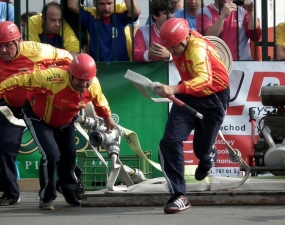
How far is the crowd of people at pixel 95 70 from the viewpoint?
28.7 feet

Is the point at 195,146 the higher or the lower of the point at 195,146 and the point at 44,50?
the lower

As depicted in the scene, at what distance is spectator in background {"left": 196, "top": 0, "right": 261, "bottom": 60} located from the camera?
11242 millimetres

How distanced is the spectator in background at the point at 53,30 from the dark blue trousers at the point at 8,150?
164 centimetres

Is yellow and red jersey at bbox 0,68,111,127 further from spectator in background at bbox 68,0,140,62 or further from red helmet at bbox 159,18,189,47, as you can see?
spectator in background at bbox 68,0,140,62

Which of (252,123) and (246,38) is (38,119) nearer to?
(252,123)

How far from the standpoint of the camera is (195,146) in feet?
30.2

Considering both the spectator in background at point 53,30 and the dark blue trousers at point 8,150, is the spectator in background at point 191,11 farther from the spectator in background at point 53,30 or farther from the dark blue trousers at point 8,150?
the dark blue trousers at point 8,150

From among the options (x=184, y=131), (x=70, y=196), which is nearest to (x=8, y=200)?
(x=70, y=196)

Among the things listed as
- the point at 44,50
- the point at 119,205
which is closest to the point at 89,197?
the point at 119,205

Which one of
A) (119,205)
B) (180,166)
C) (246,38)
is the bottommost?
(119,205)

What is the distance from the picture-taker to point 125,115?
11.3 meters

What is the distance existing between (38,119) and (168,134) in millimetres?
1416

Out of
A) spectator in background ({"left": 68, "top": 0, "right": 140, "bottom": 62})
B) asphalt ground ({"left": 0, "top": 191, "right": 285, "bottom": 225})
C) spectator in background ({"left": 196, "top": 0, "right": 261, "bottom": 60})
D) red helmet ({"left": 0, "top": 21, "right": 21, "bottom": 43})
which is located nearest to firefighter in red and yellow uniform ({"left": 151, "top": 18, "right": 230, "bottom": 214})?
asphalt ground ({"left": 0, "top": 191, "right": 285, "bottom": 225})

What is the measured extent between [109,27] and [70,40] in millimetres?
532
